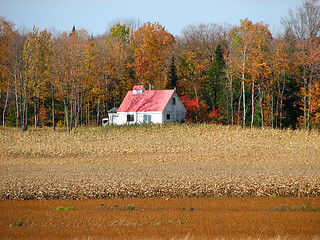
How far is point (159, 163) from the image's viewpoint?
2695 cm

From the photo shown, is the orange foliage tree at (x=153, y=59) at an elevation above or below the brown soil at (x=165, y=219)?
above

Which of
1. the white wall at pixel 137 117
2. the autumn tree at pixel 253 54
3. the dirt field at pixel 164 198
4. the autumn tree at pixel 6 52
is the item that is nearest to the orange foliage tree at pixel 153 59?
the white wall at pixel 137 117

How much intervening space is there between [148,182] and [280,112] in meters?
40.3

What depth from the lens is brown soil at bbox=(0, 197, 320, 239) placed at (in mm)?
9719

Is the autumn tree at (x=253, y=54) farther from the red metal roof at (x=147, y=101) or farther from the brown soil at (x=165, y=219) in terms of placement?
the brown soil at (x=165, y=219)

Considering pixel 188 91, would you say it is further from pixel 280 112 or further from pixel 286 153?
pixel 286 153

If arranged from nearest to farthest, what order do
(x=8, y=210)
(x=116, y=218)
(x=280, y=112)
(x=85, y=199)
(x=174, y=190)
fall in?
(x=116, y=218), (x=8, y=210), (x=85, y=199), (x=174, y=190), (x=280, y=112)

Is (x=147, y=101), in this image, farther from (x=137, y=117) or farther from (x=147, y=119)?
(x=147, y=119)

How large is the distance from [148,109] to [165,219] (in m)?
41.1

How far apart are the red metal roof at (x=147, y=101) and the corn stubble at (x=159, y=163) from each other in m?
5.67

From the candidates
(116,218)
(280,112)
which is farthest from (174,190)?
(280,112)

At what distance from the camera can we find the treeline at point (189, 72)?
4684 cm

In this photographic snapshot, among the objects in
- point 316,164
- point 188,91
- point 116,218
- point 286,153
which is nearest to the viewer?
point 116,218

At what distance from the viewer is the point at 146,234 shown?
966cm
